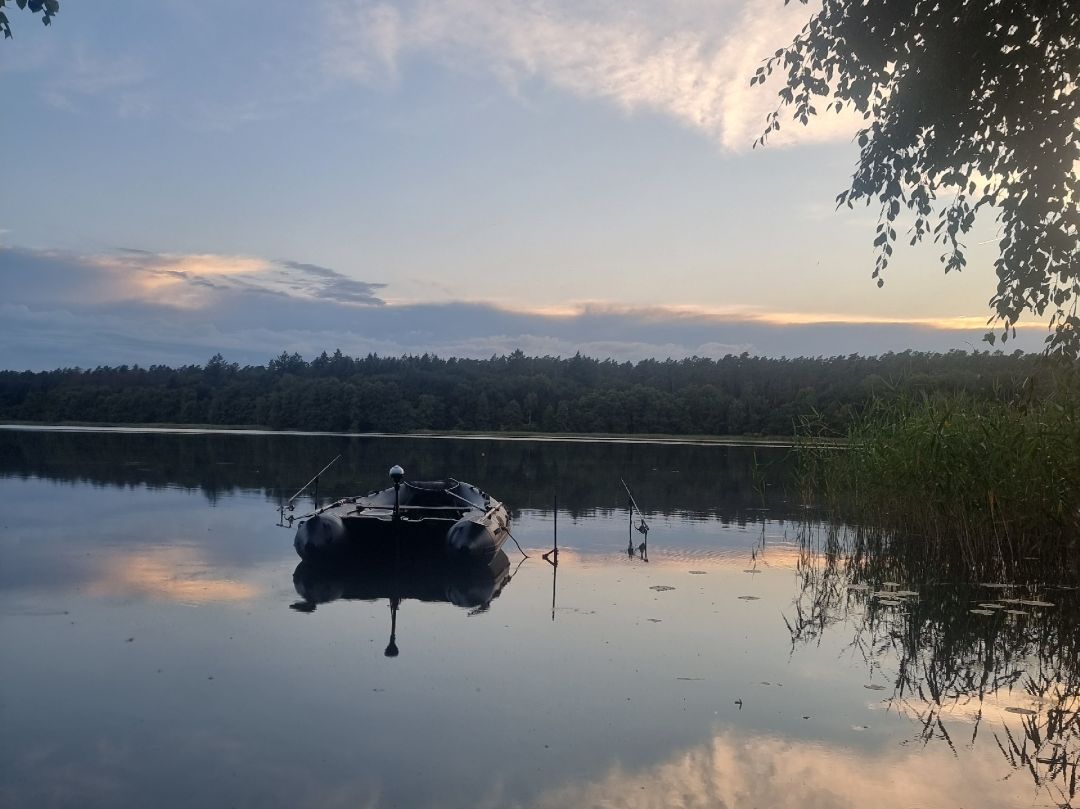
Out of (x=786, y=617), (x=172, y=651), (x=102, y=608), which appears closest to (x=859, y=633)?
(x=786, y=617)

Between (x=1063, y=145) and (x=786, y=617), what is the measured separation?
19.7 feet

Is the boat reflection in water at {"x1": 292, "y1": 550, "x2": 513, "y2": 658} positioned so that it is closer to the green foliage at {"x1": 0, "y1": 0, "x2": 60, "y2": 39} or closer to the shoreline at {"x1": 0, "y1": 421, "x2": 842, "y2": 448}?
the green foliage at {"x1": 0, "y1": 0, "x2": 60, "y2": 39}

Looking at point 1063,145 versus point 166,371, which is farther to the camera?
point 166,371

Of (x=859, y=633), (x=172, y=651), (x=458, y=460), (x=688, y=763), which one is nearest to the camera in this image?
(x=688, y=763)

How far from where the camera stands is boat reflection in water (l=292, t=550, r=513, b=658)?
11656mm

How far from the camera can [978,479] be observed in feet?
37.9

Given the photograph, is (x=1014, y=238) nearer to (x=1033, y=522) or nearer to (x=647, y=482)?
(x=1033, y=522)

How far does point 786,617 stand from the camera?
35.3ft

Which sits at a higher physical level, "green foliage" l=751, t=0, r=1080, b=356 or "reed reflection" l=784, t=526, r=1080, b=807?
"green foliage" l=751, t=0, r=1080, b=356

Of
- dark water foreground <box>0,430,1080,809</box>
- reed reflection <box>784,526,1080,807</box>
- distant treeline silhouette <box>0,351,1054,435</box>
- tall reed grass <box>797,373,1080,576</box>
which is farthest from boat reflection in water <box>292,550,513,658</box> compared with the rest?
distant treeline silhouette <box>0,351,1054,435</box>

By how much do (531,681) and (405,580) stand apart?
542 cm

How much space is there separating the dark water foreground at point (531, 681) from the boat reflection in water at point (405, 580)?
0.08m

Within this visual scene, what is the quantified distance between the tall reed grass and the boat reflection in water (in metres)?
5.49

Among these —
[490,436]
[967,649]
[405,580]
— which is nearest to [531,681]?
[967,649]
